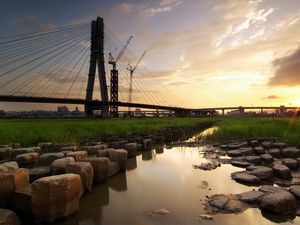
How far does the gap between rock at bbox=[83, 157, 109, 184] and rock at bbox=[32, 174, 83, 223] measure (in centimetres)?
163

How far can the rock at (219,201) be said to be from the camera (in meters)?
4.19

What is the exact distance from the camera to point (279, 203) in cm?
393

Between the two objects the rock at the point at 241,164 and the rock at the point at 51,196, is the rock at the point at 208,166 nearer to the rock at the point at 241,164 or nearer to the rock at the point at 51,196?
the rock at the point at 241,164

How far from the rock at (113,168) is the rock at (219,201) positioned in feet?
7.95

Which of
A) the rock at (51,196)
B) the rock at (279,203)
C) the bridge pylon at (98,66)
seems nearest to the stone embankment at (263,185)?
the rock at (279,203)

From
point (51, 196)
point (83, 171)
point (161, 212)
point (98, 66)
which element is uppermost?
point (98, 66)

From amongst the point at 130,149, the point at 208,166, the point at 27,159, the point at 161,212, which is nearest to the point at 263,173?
the point at 208,166

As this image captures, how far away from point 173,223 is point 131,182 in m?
2.32

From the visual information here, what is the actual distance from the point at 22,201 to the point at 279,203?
3562 millimetres

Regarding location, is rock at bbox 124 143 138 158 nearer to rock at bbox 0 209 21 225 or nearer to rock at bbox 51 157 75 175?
rock at bbox 51 157 75 175

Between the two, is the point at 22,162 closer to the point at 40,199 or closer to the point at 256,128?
the point at 40,199

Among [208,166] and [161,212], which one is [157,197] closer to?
[161,212]

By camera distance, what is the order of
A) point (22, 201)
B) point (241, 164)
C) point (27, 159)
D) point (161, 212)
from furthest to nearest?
point (241, 164) → point (27, 159) → point (161, 212) → point (22, 201)

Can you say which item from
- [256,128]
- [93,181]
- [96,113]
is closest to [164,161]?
[93,181]
